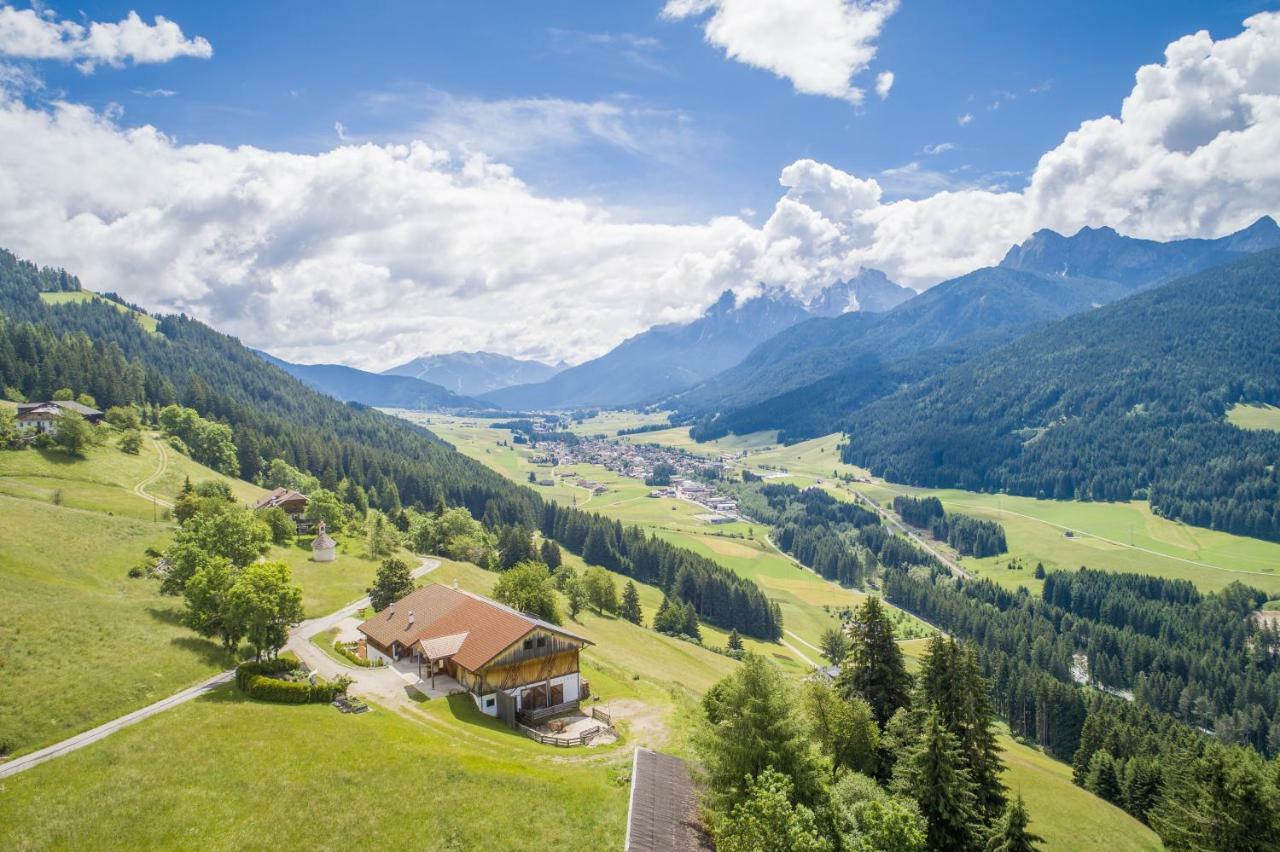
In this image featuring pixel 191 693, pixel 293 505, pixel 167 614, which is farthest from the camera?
pixel 293 505

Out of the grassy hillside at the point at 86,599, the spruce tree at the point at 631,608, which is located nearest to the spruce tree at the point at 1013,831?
the grassy hillside at the point at 86,599

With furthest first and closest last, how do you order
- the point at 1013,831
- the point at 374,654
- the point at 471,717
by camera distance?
the point at 374,654, the point at 471,717, the point at 1013,831

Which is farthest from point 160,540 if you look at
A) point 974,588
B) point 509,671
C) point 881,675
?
point 974,588

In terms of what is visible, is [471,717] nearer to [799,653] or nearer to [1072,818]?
[1072,818]

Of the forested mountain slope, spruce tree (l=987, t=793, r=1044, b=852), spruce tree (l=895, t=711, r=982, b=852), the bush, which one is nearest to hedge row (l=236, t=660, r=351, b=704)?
the bush

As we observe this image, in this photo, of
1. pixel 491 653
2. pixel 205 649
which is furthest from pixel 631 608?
pixel 205 649

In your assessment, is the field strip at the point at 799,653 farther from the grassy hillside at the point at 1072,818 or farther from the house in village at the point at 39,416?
the house in village at the point at 39,416

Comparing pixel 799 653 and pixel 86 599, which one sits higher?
pixel 86 599

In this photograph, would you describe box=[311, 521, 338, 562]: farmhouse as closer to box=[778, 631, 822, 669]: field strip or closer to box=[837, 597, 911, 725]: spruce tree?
box=[837, 597, 911, 725]: spruce tree
